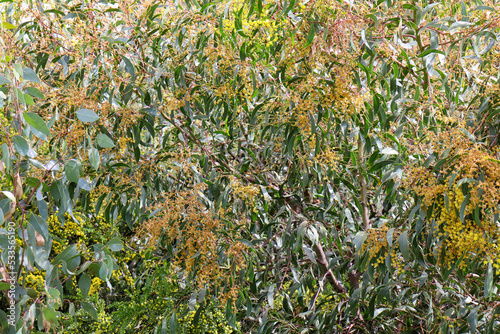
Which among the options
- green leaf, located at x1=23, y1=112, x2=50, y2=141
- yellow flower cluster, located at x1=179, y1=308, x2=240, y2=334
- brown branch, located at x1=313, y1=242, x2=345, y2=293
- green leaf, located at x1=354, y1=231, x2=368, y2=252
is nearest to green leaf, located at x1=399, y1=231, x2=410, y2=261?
green leaf, located at x1=354, y1=231, x2=368, y2=252

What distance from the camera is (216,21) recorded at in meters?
1.87

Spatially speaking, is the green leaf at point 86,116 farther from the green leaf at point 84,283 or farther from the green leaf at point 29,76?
the green leaf at point 84,283

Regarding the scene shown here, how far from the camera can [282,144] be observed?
7.21ft

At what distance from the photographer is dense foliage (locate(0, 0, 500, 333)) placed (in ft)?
4.35

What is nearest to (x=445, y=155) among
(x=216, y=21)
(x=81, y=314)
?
(x=216, y=21)

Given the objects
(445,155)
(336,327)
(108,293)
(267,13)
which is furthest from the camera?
(108,293)

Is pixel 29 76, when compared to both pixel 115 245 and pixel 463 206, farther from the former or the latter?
pixel 463 206

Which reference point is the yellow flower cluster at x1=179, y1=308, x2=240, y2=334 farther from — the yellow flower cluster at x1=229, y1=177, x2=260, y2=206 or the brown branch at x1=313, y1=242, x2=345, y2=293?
the yellow flower cluster at x1=229, y1=177, x2=260, y2=206

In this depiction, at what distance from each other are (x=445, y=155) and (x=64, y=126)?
5.11 feet

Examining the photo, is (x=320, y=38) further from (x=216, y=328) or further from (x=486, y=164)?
(x=216, y=328)

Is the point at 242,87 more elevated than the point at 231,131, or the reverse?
the point at 242,87

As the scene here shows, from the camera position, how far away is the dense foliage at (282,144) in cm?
133

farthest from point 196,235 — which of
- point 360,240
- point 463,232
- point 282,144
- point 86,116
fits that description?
point 463,232

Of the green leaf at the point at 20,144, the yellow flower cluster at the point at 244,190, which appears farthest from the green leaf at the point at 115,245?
the yellow flower cluster at the point at 244,190
